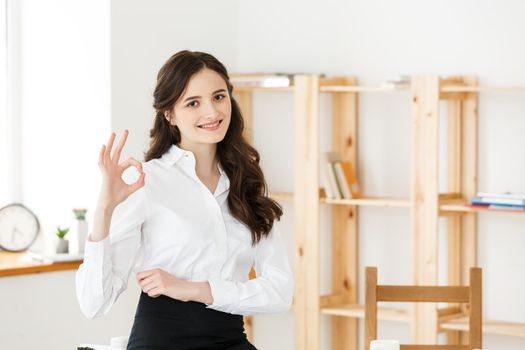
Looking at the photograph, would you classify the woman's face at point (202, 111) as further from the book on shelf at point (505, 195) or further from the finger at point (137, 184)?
the book on shelf at point (505, 195)

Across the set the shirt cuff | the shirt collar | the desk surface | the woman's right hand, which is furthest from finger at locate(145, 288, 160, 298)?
the desk surface

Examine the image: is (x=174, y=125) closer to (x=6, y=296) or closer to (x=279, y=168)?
(x=6, y=296)

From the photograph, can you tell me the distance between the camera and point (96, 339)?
14.3 ft

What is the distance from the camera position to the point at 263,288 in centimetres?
254

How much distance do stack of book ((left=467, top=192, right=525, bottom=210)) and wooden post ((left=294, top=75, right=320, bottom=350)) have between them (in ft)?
2.51

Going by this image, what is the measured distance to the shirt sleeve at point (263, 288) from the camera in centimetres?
243

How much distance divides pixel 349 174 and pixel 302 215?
0.30 m

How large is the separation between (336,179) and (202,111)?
215 centimetres

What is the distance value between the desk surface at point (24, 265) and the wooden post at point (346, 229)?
1.31 meters

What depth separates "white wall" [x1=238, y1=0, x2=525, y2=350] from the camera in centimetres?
434

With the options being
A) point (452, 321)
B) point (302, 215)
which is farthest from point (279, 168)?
point (452, 321)

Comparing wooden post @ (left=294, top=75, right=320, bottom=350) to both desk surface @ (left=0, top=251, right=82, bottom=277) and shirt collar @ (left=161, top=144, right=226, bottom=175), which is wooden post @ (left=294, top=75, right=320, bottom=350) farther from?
shirt collar @ (left=161, top=144, right=226, bottom=175)

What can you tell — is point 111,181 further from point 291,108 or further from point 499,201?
point 291,108

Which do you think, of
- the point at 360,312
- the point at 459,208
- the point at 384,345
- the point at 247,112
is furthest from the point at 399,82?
the point at 384,345
